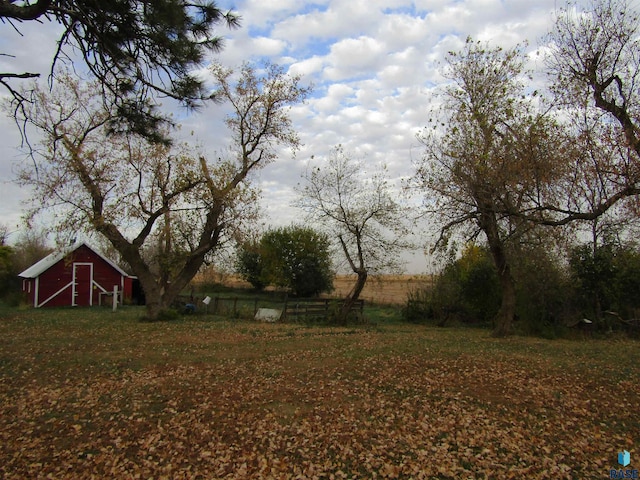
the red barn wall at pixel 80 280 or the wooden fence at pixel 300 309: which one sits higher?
the red barn wall at pixel 80 280

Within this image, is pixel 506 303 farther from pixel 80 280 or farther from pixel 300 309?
pixel 80 280

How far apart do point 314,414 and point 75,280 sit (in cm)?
2883

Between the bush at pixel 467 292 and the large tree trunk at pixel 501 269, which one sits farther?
the bush at pixel 467 292

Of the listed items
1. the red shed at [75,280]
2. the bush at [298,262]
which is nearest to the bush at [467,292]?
the bush at [298,262]

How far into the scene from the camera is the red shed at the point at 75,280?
2938 centimetres

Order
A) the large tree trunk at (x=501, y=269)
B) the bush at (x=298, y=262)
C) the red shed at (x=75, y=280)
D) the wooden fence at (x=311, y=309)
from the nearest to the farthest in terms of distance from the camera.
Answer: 1. the large tree trunk at (x=501, y=269)
2. the wooden fence at (x=311, y=309)
3. the red shed at (x=75, y=280)
4. the bush at (x=298, y=262)

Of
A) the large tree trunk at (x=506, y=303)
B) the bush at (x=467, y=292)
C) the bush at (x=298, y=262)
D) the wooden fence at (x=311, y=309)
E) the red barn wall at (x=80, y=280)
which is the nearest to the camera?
the large tree trunk at (x=506, y=303)

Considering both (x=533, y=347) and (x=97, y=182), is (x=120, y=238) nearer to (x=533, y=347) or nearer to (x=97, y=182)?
(x=97, y=182)

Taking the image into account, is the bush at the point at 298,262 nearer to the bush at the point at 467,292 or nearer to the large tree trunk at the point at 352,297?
the bush at the point at 467,292

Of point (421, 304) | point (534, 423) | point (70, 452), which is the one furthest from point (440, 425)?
point (421, 304)

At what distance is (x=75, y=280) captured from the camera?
3045cm

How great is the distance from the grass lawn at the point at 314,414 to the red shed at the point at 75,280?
20748 millimetres

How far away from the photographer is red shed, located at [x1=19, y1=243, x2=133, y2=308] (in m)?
29.4

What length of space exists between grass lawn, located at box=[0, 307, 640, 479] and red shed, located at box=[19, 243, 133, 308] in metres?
20.7
